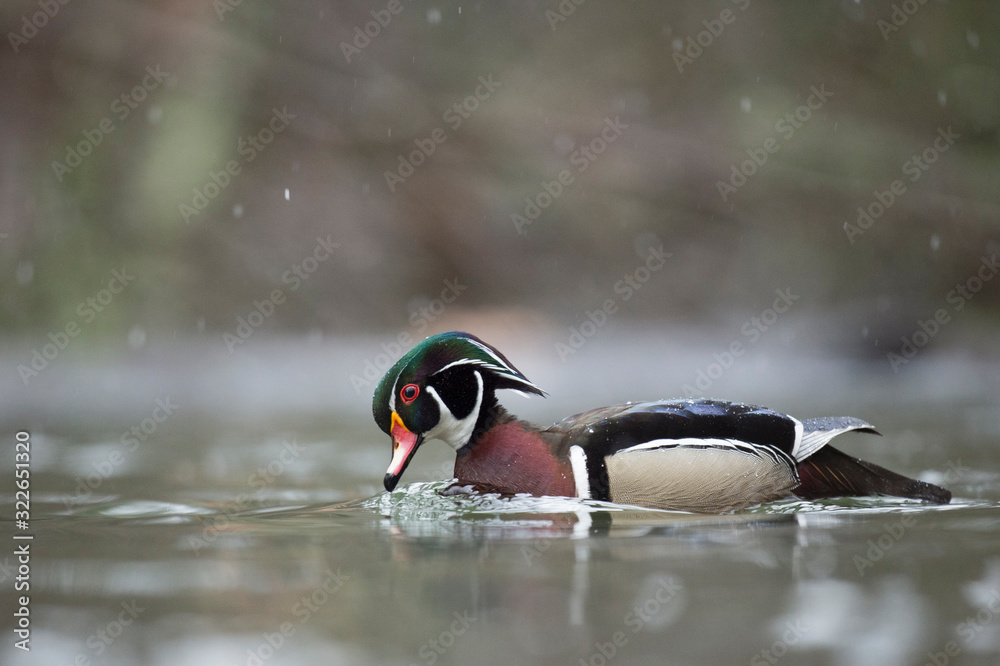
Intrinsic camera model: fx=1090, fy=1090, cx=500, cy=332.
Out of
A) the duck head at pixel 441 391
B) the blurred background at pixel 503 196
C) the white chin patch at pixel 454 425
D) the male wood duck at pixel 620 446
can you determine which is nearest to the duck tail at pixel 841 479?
the male wood duck at pixel 620 446

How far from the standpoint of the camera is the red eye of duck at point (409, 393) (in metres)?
4.27

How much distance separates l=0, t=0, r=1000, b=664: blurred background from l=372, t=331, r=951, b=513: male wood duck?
4123 mm

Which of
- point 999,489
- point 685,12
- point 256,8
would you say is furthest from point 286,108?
point 999,489

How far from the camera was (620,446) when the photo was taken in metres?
4.11

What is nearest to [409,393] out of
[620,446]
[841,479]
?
[620,446]

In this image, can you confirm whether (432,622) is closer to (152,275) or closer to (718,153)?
(152,275)

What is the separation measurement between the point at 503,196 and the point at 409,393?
10289mm

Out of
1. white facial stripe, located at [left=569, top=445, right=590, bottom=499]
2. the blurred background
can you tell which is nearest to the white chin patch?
white facial stripe, located at [left=569, top=445, right=590, bottom=499]

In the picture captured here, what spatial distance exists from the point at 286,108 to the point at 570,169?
378 centimetres

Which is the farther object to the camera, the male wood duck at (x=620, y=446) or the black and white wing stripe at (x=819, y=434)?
the black and white wing stripe at (x=819, y=434)

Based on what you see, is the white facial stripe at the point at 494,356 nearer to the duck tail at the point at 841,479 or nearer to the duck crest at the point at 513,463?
the duck crest at the point at 513,463

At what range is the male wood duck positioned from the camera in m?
4.11

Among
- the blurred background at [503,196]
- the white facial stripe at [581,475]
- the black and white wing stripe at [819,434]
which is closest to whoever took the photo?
the white facial stripe at [581,475]

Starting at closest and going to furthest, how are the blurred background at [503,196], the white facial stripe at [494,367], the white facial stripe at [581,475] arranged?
the white facial stripe at [581,475] < the white facial stripe at [494,367] < the blurred background at [503,196]
